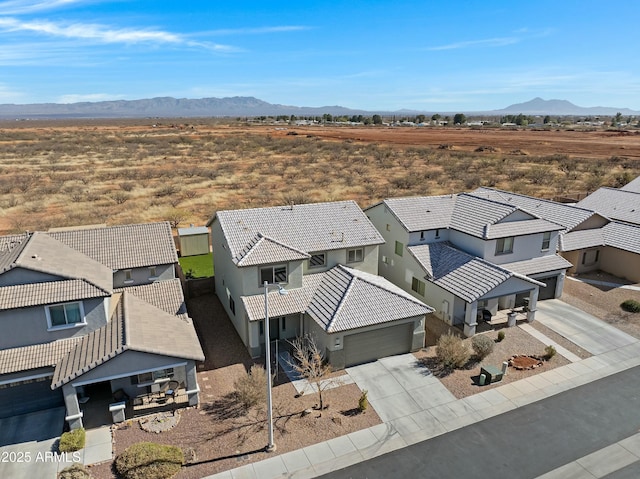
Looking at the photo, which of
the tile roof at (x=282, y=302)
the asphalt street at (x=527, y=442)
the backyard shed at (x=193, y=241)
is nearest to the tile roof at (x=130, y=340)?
the tile roof at (x=282, y=302)

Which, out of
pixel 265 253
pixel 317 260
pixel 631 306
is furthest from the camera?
pixel 631 306

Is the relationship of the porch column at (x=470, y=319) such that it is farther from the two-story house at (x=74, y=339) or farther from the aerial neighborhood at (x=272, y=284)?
the two-story house at (x=74, y=339)

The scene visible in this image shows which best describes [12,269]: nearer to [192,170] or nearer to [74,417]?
[74,417]

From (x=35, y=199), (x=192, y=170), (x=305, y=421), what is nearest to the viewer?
(x=305, y=421)

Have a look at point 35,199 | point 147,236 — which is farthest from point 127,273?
point 35,199

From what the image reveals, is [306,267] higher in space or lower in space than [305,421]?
higher

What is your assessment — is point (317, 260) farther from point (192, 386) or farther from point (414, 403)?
point (192, 386)

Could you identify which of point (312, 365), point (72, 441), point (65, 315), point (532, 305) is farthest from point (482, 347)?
point (65, 315)
